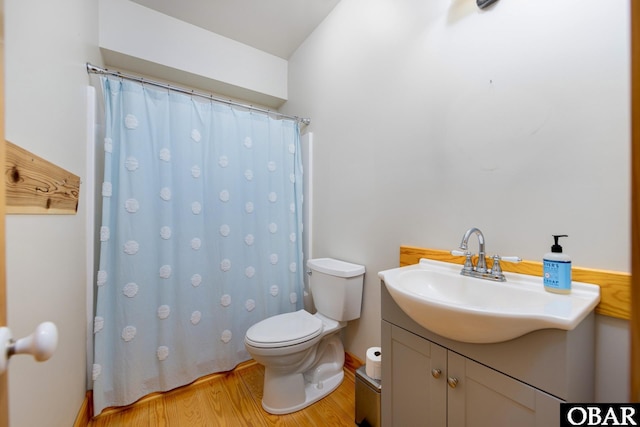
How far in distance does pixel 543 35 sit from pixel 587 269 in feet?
2.68

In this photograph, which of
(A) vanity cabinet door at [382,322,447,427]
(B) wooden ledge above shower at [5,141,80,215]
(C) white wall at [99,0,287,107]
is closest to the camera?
(B) wooden ledge above shower at [5,141,80,215]

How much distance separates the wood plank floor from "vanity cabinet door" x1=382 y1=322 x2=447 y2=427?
1.46ft

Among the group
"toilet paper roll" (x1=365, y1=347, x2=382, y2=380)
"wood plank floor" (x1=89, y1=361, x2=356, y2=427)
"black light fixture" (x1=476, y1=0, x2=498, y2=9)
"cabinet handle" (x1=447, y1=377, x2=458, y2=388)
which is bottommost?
"wood plank floor" (x1=89, y1=361, x2=356, y2=427)

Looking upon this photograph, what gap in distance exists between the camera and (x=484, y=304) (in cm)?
93

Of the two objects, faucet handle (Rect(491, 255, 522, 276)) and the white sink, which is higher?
faucet handle (Rect(491, 255, 522, 276))

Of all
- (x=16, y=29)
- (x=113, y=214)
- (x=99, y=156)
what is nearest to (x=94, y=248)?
(x=113, y=214)

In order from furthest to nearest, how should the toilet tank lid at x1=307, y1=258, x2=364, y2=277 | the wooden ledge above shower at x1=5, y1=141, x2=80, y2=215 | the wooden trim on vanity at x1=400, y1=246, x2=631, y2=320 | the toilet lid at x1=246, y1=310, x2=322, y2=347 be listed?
1. the toilet tank lid at x1=307, y1=258, x2=364, y2=277
2. the toilet lid at x1=246, y1=310, x2=322, y2=347
3. the wooden trim on vanity at x1=400, y1=246, x2=631, y2=320
4. the wooden ledge above shower at x1=5, y1=141, x2=80, y2=215

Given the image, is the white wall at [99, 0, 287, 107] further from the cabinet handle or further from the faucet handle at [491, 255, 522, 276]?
the cabinet handle

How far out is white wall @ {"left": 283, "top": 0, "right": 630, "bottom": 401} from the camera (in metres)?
0.79

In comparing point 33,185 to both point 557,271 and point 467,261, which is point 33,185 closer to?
point 467,261

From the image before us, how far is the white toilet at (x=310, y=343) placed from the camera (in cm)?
135

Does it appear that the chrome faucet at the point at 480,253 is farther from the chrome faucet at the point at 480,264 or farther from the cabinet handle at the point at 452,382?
the cabinet handle at the point at 452,382

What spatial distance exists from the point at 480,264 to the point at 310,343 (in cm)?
94

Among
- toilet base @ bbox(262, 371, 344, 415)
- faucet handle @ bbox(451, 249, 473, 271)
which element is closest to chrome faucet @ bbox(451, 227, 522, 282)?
faucet handle @ bbox(451, 249, 473, 271)
